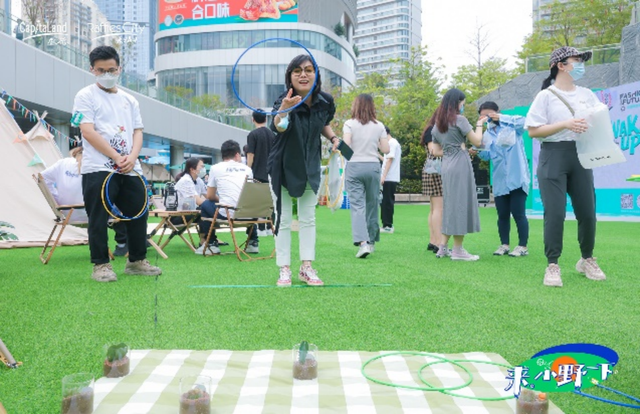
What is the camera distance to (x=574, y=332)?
2814 millimetres


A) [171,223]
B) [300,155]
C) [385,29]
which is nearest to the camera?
[300,155]

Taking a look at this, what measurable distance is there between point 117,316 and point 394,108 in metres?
29.9

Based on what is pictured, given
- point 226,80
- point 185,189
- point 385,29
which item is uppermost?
point 385,29

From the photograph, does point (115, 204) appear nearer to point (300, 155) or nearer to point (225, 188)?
point (300, 155)

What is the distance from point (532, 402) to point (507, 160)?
4328 mm

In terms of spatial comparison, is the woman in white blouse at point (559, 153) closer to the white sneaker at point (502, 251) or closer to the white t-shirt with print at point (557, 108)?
the white t-shirt with print at point (557, 108)

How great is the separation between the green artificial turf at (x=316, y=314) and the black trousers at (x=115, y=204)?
0.26 m

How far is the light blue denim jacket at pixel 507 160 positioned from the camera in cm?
570

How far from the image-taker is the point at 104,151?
4.20 meters

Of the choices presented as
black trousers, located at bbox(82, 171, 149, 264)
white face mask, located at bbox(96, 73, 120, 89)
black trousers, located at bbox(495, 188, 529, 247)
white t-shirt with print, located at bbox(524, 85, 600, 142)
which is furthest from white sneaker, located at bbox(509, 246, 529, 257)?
white face mask, located at bbox(96, 73, 120, 89)

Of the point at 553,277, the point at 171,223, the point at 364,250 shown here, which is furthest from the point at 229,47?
the point at 553,277

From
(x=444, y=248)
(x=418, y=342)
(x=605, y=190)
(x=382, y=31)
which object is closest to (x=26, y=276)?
(x=418, y=342)

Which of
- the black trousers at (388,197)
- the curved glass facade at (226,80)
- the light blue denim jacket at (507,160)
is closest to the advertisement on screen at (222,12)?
the curved glass facade at (226,80)

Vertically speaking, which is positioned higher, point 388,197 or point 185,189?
point 185,189
